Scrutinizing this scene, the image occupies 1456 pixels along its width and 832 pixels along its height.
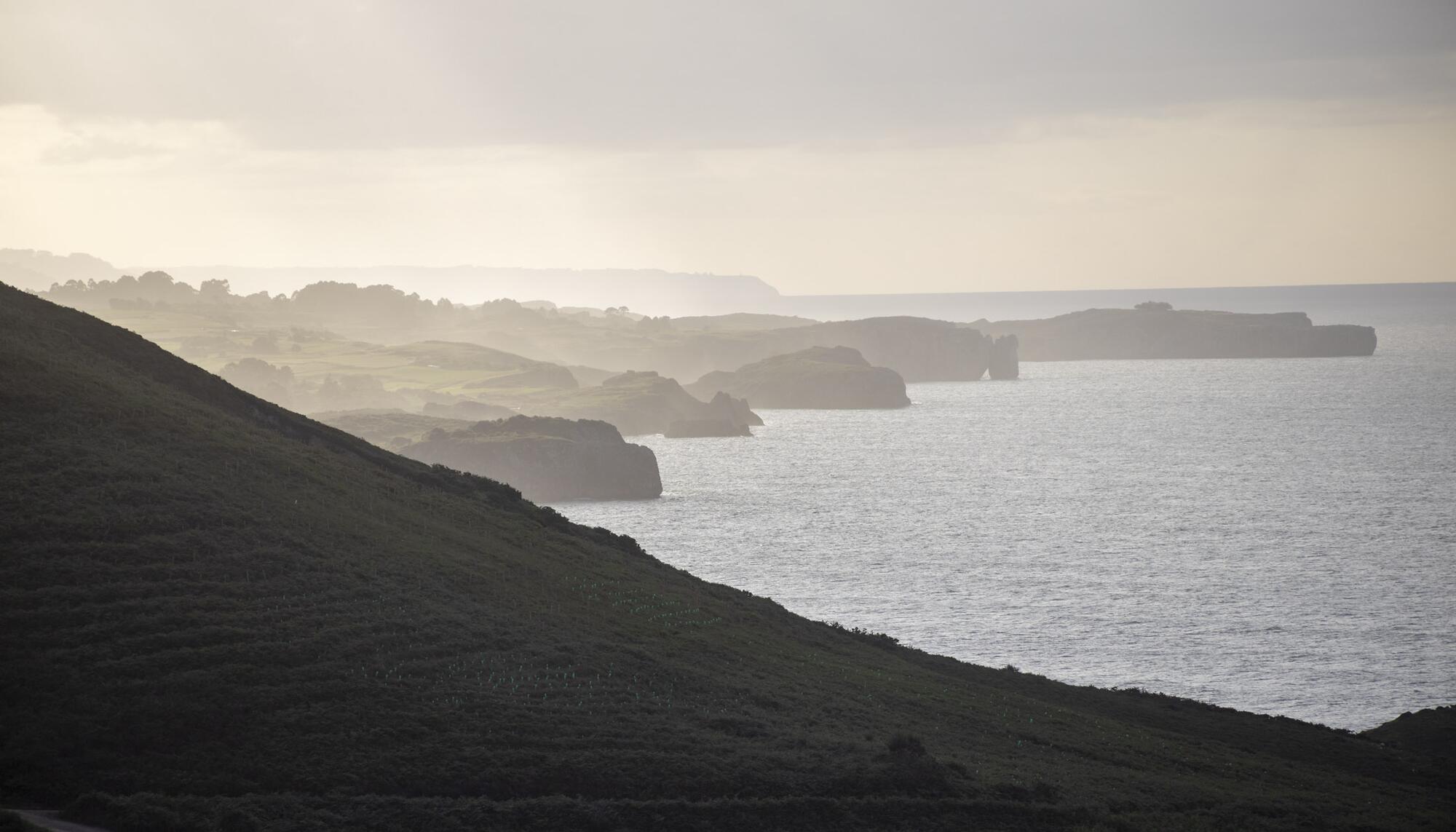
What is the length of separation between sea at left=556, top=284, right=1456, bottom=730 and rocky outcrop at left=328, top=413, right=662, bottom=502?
14.5 feet

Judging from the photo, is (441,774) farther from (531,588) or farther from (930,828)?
(531,588)

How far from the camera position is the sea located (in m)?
69.1

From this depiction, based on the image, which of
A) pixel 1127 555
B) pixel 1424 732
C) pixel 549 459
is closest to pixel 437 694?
pixel 1424 732

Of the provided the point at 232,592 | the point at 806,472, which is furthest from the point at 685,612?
the point at 806,472

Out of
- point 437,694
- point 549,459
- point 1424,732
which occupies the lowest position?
point 1424,732

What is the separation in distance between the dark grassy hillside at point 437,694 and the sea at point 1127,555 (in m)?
17.0

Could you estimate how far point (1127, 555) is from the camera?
10362 centimetres

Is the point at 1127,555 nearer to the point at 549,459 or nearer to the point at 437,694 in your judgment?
the point at 549,459

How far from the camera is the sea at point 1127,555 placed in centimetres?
6906

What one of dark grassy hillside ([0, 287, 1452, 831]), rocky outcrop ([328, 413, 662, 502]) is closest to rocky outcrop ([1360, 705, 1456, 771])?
dark grassy hillside ([0, 287, 1452, 831])

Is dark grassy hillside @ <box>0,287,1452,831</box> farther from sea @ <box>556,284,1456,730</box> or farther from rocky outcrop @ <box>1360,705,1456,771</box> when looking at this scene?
sea @ <box>556,284,1456,730</box>

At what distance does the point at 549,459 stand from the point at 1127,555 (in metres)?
66.2

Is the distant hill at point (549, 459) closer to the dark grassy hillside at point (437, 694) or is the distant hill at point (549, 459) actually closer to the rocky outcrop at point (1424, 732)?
the dark grassy hillside at point (437, 694)

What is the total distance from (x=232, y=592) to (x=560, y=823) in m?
16.2
